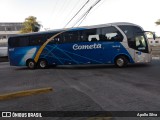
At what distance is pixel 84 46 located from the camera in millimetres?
17266

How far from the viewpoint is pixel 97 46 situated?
55.1ft

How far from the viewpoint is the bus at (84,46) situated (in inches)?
624

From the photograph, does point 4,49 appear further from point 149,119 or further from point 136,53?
point 149,119

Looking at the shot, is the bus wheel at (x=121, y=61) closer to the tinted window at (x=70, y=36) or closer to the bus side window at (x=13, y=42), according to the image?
the tinted window at (x=70, y=36)

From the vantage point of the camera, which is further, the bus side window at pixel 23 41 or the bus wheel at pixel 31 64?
the bus wheel at pixel 31 64

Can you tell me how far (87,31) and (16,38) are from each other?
21.9ft

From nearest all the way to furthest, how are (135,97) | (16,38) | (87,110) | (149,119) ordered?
(149,119) → (87,110) → (135,97) → (16,38)

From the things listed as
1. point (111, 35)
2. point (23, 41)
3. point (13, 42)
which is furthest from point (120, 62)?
point (13, 42)

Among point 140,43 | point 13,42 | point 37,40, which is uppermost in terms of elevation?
point 37,40

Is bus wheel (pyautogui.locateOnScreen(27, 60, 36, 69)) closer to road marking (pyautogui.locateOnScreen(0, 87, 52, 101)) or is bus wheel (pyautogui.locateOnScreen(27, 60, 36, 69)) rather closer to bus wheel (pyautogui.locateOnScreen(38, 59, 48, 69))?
bus wheel (pyautogui.locateOnScreen(38, 59, 48, 69))

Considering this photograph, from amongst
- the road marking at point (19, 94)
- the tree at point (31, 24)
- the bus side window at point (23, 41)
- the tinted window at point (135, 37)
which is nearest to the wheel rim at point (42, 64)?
the bus side window at point (23, 41)

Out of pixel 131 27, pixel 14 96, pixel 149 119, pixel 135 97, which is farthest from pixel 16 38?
pixel 149 119

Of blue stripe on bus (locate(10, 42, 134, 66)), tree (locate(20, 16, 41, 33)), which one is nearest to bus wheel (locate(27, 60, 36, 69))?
blue stripe on bus (locate(10, 42, 134, 66))

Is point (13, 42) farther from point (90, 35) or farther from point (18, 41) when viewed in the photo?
point (90, 35)
